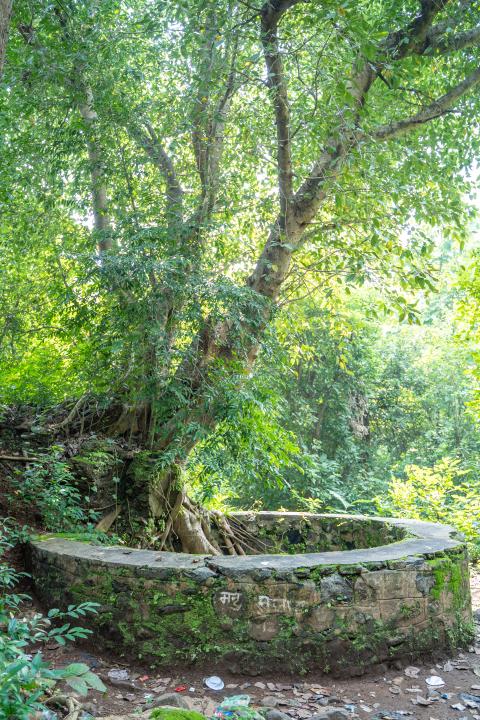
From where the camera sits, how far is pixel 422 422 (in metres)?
15.1

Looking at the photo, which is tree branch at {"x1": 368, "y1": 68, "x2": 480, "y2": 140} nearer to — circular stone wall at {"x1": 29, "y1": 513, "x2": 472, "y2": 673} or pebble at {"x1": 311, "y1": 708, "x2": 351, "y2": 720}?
circular stone wall at {"x1": 29, "y1": 513, "x2": 472, "y2": 673}

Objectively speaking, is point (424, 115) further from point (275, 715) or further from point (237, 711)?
point (237, 711)

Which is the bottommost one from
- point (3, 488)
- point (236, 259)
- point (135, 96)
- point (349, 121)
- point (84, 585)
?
point (84, 585)

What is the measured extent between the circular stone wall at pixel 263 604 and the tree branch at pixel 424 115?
4.01m

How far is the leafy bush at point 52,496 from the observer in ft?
16.0

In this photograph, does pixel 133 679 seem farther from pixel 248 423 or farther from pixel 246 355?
pixel 246 355

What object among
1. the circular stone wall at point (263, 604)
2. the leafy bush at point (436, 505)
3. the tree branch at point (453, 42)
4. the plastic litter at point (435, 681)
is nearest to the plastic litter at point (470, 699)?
the plastic litter at point (435, 681)

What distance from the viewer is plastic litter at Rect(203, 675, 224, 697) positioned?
11.6 feet

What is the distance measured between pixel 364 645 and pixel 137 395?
9.08 ft

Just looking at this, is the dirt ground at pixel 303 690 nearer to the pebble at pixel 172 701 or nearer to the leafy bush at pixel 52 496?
the pebble at pixel 172 701

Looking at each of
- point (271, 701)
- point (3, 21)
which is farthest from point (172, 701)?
point (3, 21)

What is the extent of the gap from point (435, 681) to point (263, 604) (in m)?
1.17

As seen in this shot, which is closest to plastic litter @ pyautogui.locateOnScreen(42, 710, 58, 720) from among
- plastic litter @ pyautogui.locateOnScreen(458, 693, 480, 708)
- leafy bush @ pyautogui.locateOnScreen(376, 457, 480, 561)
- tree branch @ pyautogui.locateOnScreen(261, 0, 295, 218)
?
plastic litter @ pyautogui.locateOnScreen(458, 693, 480, 708)

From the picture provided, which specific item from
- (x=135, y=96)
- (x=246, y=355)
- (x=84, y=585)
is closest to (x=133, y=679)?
(x=84, y=585)
